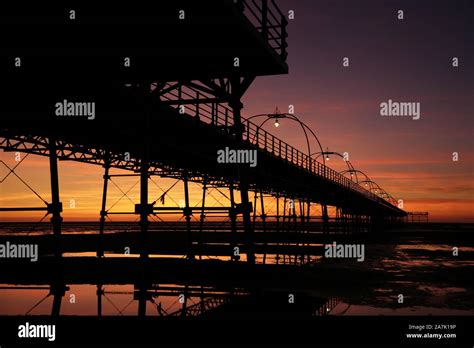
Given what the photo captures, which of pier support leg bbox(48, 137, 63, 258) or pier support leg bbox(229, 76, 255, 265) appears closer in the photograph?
pier support leg bbox(229, 76, 255, 265)

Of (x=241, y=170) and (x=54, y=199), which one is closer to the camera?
(x=54, y=199)

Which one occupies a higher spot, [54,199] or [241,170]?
[241,170]

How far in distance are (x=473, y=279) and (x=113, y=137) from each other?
12.7 meters

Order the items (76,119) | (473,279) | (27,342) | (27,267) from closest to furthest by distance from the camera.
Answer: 1. (27,342)
2. (76,119)
3. (473,279)
4. (27,267)

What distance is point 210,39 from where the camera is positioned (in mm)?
11312

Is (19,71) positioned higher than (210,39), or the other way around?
(210,39)

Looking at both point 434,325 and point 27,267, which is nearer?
point 434,325

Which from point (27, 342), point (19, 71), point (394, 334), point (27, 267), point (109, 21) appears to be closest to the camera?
point (27, 342)

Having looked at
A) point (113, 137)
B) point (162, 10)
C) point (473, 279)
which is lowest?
point (473, 279)

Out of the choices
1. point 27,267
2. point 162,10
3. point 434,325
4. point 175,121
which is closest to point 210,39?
point 162,10

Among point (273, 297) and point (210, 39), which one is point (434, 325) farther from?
point (210, 39)

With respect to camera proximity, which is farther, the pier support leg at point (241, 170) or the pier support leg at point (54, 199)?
the pier support leg at point (54, 199)

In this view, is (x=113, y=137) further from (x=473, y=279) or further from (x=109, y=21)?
(x=473, y=279)

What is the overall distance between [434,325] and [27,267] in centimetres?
1473
